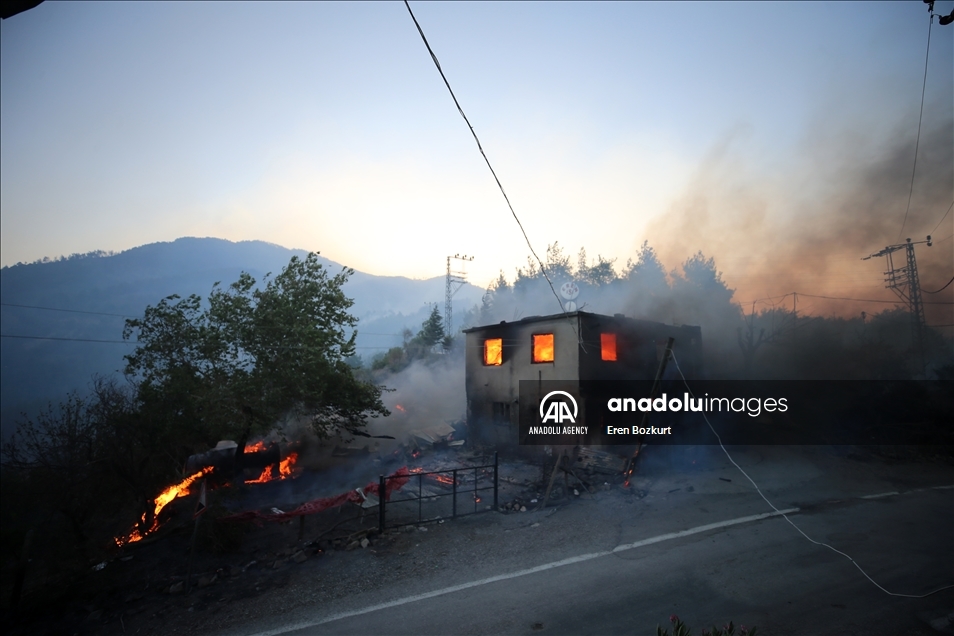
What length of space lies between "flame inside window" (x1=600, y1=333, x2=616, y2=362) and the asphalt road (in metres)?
7.72

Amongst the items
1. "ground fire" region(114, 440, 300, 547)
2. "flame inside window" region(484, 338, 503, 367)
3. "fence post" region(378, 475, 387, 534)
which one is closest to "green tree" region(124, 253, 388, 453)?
"ground fire" region(114, 440, 300, 547)

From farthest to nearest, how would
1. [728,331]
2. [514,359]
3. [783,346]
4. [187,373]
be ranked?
[728,331], [783,346], [514,359], [187,373]

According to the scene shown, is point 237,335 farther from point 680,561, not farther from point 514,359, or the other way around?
point 680,561

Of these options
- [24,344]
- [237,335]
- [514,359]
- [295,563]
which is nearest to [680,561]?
[295,563]

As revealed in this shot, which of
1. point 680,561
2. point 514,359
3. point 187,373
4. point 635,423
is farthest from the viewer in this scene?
point 514,359

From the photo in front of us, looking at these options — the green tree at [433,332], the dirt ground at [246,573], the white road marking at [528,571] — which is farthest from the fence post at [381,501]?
the green tree at [433,332]

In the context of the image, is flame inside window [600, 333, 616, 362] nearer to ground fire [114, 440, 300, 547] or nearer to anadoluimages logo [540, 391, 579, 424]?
anadoluimages logo [540, 391, 579, 424]

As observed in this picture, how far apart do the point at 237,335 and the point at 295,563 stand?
1009 cm

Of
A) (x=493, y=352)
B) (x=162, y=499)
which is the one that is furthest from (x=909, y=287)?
(x=162, y=499)

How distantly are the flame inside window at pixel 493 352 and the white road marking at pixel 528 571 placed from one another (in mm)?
12082

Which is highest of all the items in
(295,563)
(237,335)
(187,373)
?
(237,335)

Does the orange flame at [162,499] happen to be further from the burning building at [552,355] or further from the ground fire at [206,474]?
the burning building at [552,355]

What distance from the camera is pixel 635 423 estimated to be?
1909 cm

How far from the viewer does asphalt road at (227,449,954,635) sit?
6121mm
